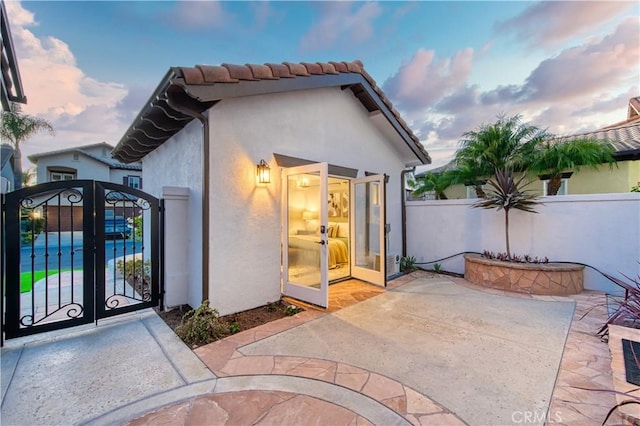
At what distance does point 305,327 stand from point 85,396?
2.81 m

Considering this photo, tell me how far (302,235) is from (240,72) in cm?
327

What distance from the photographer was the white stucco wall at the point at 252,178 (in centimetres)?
481

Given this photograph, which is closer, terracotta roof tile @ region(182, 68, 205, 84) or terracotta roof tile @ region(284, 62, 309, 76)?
terracotta roof tile @ region(182, 68, 205, 84)

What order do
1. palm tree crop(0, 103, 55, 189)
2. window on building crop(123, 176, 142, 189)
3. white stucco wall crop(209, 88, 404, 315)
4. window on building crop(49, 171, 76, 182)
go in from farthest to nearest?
window on building crop(123, 176, 142, 189)
window on building crop(49, 171, 76, 182)
palm tree crop(0, 103, 55, 189)
white stucco wall crop(209, 88, 404, 315)

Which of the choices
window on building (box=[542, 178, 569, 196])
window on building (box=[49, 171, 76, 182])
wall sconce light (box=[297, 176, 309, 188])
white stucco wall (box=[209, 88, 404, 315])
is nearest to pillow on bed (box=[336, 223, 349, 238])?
white stucco wall (box=[209, 88, 404, 315])

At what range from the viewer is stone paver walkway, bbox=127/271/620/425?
96.5 inches

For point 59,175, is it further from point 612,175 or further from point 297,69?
point 612,175

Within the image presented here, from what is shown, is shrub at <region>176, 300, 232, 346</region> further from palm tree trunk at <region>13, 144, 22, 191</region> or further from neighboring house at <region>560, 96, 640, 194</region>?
neighboring house at <region>560, 96, 640, 194</region>

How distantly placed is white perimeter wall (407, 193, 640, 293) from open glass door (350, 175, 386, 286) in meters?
3.19

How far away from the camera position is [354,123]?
25.3 ft

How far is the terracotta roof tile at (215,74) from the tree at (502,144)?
890 cm

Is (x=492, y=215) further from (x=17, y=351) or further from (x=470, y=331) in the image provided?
(x=17, y=351)

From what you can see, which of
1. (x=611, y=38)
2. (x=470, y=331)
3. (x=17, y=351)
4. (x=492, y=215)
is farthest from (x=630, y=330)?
(x=611, y=38)

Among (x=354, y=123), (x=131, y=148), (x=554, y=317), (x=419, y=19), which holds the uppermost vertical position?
(x=419, y=19)
